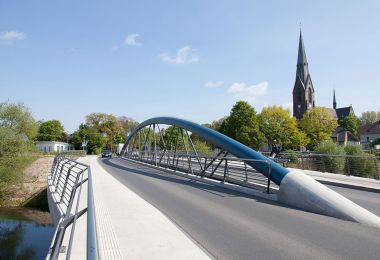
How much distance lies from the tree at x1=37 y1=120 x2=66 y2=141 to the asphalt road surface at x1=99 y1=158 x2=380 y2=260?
106 m

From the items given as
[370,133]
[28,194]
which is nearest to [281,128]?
[370,133]

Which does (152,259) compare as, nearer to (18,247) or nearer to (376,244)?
(376,244)

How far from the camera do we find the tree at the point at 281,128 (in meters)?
67.9

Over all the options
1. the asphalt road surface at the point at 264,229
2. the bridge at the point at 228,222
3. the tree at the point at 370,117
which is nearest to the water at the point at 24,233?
the bridge at the point at 228,222

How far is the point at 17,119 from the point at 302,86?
79.8 meters

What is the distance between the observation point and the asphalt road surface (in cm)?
514

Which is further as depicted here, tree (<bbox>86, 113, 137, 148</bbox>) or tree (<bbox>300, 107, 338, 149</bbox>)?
tree (<bbox>86, 113, 137, 148</bbox>)

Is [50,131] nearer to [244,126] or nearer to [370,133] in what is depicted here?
[244,126]

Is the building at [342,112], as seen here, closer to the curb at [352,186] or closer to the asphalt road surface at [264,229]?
the curb at [352,186]

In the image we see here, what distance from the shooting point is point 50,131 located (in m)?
110

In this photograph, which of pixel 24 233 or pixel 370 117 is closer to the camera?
pixel 24 233

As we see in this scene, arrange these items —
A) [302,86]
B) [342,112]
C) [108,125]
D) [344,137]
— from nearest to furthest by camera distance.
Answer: [108,125] < [344,137] < [302,86] < [342,112]

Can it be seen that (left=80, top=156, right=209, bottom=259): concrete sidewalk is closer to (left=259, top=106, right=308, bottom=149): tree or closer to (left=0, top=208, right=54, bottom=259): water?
(left=0, top=208, right=54, bottom=259): water

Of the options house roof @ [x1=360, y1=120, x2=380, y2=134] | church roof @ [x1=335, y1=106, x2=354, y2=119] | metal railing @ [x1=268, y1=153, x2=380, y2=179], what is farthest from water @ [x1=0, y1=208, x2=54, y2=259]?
church roof @ [x1=335, y1=106, x2=354, y2=119]
